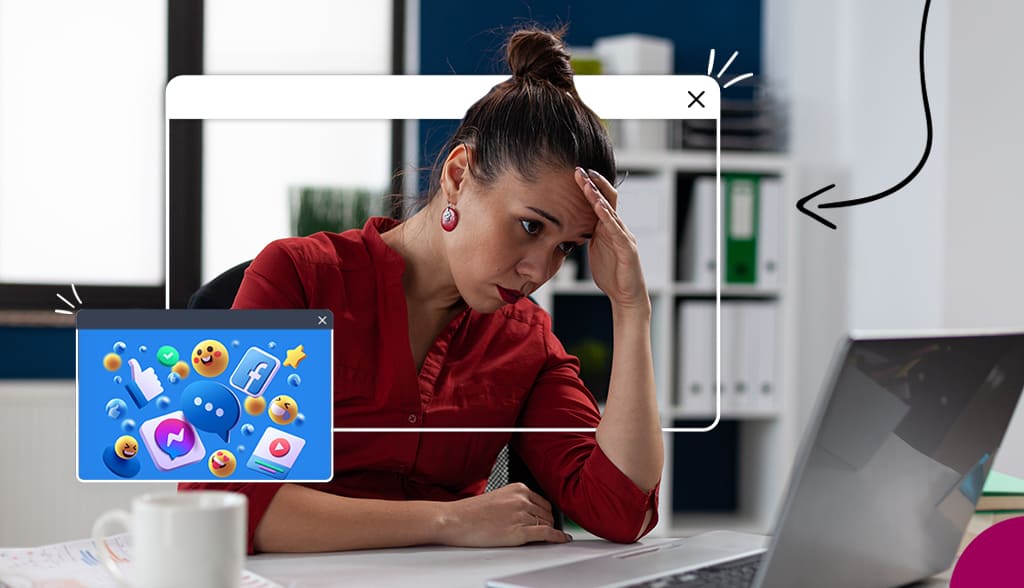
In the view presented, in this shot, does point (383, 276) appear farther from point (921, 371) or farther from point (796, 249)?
point (796, 249)

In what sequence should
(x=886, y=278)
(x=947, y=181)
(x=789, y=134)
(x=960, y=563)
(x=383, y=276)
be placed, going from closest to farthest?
(x=960, y=563)
(x=383, y=276)
(x=947, y=181)
(x=886, y=278)
(x=789, y=134)

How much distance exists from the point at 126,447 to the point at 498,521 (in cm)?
37

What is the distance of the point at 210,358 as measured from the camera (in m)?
0.90

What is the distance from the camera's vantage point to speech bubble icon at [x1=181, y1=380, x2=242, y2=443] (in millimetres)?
896

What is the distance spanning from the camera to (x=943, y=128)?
2320 millimetres

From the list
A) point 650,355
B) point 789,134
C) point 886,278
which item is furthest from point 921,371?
point 789,134

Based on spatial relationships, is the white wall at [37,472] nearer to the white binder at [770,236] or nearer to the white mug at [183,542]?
the white binder at [770,236]

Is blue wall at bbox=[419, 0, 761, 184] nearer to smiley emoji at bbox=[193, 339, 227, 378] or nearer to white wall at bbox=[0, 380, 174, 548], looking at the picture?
white wall at bbox=[0, 380, 174, 548]

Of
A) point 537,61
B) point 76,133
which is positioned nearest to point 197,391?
point 537,61

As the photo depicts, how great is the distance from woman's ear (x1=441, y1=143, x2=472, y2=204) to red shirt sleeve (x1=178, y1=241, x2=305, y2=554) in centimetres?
18

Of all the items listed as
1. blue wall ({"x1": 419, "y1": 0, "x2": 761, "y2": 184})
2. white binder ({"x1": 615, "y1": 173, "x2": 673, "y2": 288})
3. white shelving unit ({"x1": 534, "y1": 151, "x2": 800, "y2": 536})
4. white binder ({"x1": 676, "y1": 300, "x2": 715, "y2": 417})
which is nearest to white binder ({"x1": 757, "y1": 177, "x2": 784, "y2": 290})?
white shelving unit ({"x1": 534, "y1": 151, "x2": 800, "y2": 536})

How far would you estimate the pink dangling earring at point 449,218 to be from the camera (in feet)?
3.43

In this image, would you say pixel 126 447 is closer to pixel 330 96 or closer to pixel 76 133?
pixel 330 96

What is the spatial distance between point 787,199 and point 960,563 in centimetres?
196
